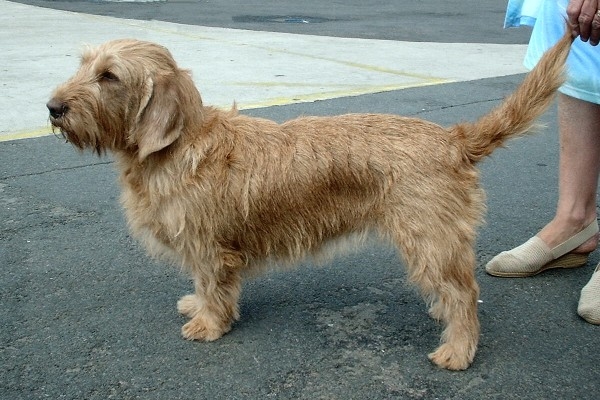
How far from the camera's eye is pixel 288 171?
127 inches

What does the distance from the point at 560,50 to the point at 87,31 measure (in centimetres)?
1119

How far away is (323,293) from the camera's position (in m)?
3.94

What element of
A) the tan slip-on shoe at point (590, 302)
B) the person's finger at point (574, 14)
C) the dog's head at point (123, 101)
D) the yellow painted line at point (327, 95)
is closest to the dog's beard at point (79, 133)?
the dog's head at point (123, 101)

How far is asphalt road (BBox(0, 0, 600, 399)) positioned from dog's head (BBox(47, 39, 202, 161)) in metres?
Answer: 0.91

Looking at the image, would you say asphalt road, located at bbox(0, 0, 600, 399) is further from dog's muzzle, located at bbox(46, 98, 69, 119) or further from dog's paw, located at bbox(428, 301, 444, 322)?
dog's muzzle, located at bbox(46, 98, 69, 119)

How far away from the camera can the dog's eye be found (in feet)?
10.3

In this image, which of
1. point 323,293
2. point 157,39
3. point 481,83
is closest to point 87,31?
point 157,39

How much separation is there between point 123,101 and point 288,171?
30.1 inches

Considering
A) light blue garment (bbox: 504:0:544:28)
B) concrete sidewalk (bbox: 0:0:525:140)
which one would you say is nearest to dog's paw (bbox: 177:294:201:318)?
light blue garment (bbox: 504:0:544:28)

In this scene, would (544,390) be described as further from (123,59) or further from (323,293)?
(123,59)

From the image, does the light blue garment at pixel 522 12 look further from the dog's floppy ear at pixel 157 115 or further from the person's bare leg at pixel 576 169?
the dog's floppy ear at pixel 157 115

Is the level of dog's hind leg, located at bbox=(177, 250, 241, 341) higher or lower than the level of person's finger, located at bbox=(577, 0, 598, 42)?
lower

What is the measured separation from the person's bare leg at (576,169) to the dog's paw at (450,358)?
1186 millimetres

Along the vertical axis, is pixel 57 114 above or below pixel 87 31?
above
